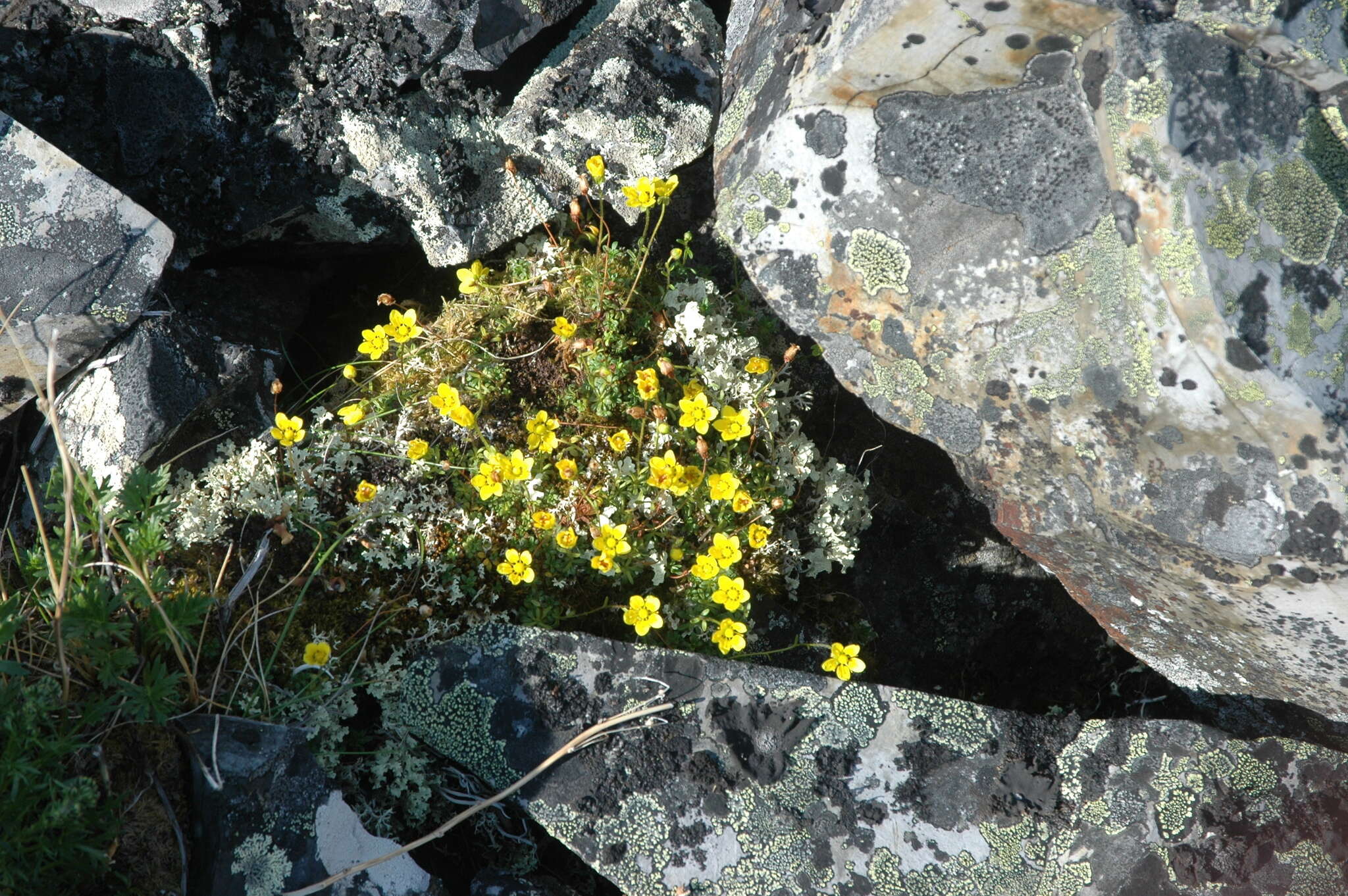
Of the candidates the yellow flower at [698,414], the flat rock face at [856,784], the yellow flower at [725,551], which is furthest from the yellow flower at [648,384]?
the flat rock face at [856,784]

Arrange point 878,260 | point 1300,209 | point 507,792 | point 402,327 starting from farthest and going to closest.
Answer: point 402,327 → point 878,260 → point 507,792 → point 1300,209

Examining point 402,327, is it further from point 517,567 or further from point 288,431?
point 517,567

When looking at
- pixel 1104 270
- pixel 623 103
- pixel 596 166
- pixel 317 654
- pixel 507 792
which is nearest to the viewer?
pixel 1104 270

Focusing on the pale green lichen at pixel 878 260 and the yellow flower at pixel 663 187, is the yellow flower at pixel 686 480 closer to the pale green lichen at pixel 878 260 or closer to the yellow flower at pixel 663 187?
the pale green lichen at pixel 878 260

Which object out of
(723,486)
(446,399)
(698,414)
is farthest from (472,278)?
(723,486)

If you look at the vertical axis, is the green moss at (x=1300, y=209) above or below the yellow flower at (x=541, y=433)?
above

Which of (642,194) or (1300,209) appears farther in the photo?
(642,194)

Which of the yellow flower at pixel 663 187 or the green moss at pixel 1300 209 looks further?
the yellow flower at pixel 663 187

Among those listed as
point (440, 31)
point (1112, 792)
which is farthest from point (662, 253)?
point (1112, 792)
